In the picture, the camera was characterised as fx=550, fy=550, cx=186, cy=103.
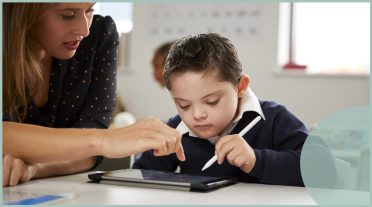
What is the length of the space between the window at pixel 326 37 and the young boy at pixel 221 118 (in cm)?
251

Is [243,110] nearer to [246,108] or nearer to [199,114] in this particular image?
[246,108]

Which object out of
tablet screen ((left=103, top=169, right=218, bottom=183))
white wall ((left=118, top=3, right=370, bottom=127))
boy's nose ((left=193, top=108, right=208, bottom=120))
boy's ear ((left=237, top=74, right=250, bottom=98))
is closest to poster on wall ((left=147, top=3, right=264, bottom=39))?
white wall ((left=118, top=3, right=370, bottom=127))

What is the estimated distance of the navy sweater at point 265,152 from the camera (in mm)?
1075

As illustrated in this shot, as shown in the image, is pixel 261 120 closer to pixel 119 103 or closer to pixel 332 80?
pixel 332 80

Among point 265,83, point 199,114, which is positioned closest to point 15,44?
point 199,114

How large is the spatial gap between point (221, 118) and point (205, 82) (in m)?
0.08

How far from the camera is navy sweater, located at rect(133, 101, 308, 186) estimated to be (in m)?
1.08

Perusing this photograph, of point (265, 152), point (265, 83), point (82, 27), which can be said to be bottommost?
point (265, 83)

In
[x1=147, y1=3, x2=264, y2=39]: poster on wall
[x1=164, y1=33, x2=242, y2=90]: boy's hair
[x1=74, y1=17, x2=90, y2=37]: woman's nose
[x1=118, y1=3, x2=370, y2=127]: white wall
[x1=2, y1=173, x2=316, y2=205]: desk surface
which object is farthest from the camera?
[x1=147, y1=3, x2=264, y2=39]: poster on wall

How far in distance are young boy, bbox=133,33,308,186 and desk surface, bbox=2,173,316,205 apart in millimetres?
123

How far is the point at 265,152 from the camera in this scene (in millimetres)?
1083

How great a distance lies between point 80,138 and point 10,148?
0.13 metres

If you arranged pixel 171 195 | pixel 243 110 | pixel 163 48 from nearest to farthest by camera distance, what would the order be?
pixel 171 195 → pixel 243 110 → pixel 163 48

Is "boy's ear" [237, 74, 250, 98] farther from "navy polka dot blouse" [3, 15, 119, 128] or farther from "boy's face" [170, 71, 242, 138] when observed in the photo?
"navy polka dot blouse" [3, 15, 119, 128]
